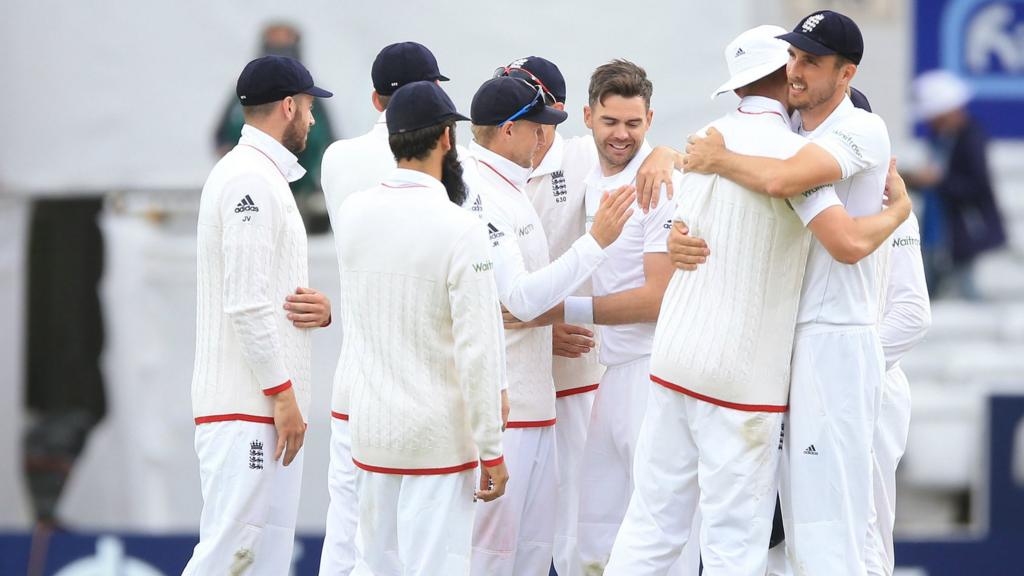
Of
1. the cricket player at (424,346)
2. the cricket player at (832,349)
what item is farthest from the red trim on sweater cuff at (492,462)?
the cricket player at (832,349)

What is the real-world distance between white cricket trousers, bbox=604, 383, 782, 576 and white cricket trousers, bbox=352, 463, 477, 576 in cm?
50

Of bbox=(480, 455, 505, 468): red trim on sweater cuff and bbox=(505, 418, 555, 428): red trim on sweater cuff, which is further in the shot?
bbox=(505, 418, 555, 428): red trim on sweater cuff

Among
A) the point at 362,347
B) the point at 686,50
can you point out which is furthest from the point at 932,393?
the point at 362,347

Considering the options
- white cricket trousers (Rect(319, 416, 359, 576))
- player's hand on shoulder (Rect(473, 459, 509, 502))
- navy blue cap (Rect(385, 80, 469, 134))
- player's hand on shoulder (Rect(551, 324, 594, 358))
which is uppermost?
navy blue cap (Rect(385, 80, 469, 134))

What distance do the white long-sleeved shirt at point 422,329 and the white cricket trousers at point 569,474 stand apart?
0.91 m

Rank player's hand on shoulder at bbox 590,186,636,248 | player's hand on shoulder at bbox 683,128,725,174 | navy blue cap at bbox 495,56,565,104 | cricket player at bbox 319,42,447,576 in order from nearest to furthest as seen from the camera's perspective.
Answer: player's hand on shoulder at bbox 683,128,725,174 → player's hand on shoulder at bbox 590,186,636,248 → cricket player at bbox 319,42,447,576 → navy blue cap at bbox 495,56,565,104

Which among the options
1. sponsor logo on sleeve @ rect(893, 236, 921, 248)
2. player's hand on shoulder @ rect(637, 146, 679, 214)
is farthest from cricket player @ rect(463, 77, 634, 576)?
sponsor logo on sleeve @ rect(893, 236, 921, 248)

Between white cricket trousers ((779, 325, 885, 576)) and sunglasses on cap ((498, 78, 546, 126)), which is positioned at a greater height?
sunglasses on cap ((498, 78, 546, 126))

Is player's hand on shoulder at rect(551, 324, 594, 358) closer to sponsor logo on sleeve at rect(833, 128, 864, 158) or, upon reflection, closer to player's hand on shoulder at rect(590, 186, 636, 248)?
player's hand on shoulder at rect(590, 186, 636, 248)

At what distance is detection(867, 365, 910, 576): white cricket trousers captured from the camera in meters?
4.46

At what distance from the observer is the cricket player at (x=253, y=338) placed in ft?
13.3

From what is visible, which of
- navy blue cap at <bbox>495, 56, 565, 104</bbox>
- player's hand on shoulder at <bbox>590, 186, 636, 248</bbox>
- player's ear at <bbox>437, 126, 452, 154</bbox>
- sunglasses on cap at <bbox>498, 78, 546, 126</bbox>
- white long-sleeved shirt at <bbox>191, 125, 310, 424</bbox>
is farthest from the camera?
navy blue cap at <bbox>495, 56, 565, 104</bbox>

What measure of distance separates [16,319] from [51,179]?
2.01 feet

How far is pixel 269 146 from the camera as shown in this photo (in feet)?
13.8
